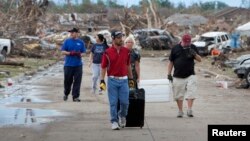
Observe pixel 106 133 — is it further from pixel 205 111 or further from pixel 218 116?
pixel 205 111

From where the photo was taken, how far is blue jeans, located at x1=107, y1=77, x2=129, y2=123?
11.4 meters

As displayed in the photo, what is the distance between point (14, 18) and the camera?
3828cm

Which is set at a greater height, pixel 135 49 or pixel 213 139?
pixel 135 49

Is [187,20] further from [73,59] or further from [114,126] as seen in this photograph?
[114,126]

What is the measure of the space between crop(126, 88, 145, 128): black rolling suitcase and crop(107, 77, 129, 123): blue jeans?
27cm

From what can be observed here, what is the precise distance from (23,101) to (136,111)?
6052 millimetres

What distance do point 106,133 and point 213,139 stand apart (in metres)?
3.22

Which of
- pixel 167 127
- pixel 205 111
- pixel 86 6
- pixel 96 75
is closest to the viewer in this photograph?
pixel 167 127

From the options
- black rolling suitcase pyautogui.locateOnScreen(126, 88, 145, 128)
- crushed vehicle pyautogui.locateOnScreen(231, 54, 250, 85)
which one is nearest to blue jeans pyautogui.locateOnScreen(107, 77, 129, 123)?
black rolling suitcase pyautogui.locateOnScreen(126, 88, 145, 128)

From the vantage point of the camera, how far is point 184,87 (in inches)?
532

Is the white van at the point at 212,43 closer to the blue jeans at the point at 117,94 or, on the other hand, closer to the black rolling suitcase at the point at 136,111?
the black rolling suitcase at the point at 136,111

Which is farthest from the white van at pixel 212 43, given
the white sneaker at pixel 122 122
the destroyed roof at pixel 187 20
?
the white sneaker at pixel 122 122

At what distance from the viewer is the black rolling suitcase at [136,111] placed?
38.0ft

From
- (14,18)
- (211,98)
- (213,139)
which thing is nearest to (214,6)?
(14,18)
